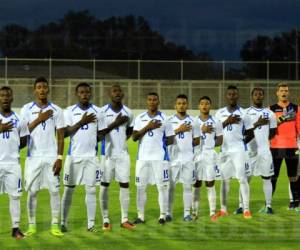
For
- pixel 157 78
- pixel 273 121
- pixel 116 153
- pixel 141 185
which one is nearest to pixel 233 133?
pixel 273 121

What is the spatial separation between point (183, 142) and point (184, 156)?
0.20 meters

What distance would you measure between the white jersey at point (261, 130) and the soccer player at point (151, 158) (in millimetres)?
1624

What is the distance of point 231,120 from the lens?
10805 millimetres

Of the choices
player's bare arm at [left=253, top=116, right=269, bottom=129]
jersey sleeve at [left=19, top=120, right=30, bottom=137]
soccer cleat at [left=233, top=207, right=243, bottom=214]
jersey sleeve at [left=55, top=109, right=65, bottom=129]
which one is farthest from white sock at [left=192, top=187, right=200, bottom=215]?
jersey sleeve at [left=19, top=120, right=30, bottom=137]

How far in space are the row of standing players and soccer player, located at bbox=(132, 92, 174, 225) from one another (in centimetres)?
1

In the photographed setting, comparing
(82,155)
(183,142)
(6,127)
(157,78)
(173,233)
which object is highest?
(157,78)

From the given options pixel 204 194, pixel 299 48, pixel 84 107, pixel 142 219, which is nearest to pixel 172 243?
pixel 142 219

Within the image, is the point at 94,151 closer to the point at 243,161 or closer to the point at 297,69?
the point at 243,161

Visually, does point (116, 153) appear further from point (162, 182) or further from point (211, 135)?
point (211, 135)

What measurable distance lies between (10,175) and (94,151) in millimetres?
1170

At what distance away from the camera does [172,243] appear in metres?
8.87

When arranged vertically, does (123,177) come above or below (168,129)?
below

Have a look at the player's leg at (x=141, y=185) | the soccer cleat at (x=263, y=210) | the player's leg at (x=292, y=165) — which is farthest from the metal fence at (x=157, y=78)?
the player's leg at (x=141, y=185)

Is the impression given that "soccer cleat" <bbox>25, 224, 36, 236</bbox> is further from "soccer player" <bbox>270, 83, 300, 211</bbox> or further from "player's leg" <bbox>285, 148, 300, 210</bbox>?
"player's leg" <bbox>285, 148, 300, 210</bbox>
